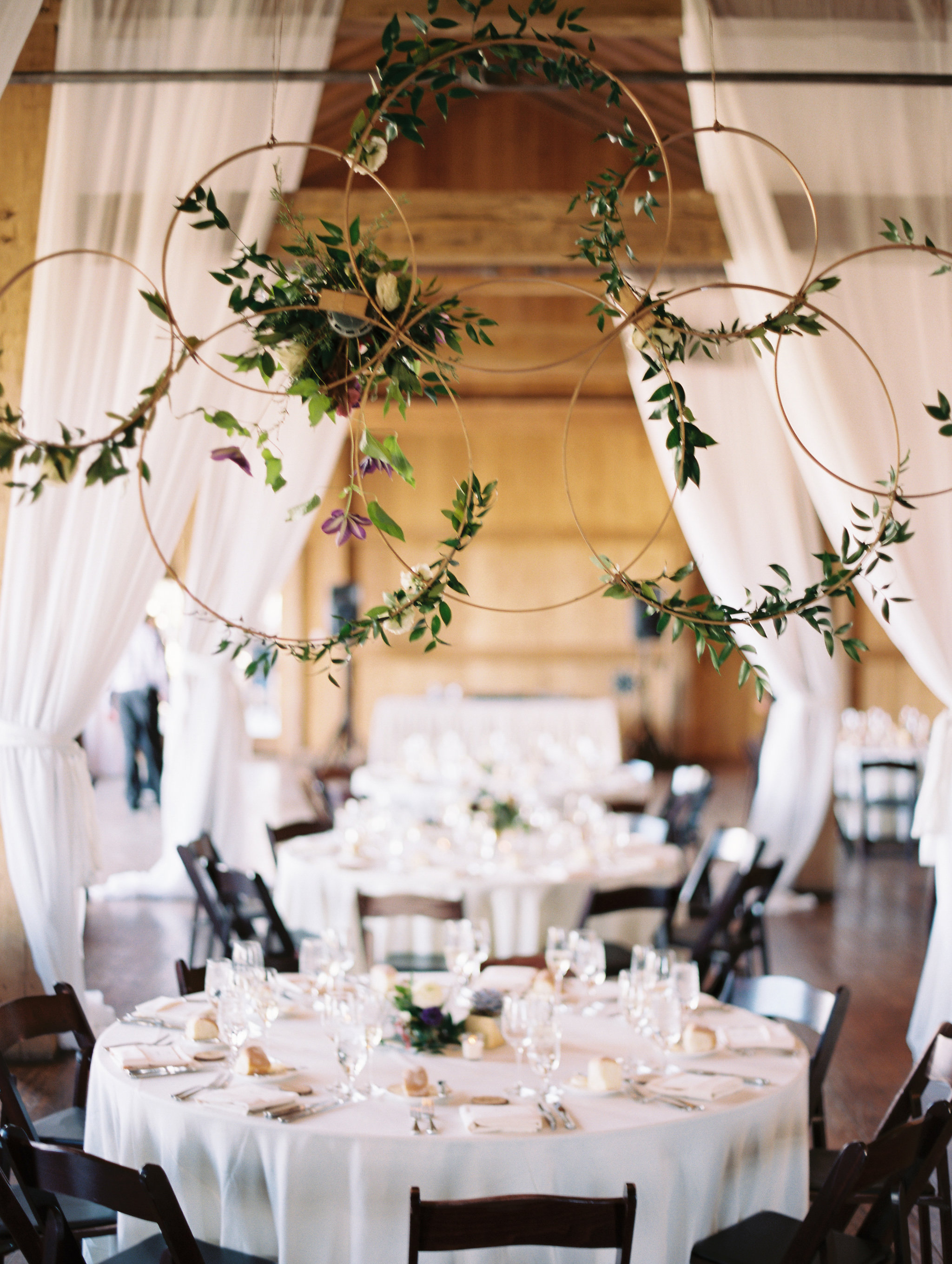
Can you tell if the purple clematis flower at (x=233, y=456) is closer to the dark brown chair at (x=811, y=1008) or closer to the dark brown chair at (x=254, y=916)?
the dark brown chair at (x=811, y=1008)

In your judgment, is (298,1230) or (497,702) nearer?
(298,1230)

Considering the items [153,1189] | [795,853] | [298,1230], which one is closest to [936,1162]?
[298,1230]

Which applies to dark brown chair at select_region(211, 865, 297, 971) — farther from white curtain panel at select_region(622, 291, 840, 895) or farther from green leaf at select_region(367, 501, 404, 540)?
green leaf at select_region(367, 501, 404, 540)

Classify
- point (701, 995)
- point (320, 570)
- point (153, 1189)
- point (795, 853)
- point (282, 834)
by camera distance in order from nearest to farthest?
point (153, 1189) → point (701, 995) → point (282, 834) → point (795, 853) → point (320, 570)

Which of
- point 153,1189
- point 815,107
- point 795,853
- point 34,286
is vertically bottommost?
point 153,1189

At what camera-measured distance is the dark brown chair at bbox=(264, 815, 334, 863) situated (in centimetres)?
585

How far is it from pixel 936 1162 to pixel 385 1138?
49.8 inches

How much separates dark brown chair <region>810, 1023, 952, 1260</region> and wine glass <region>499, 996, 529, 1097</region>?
2.74 feet

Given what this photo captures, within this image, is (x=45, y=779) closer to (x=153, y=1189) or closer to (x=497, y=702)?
(x=153, y=1189)

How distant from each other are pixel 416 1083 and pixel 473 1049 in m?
0.31

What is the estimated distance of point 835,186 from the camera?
170 inches

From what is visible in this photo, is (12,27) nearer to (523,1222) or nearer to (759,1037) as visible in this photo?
(523,1222)

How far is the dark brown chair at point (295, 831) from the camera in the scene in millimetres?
5852

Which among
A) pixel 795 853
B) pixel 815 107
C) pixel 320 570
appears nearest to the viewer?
pixel 815 107
